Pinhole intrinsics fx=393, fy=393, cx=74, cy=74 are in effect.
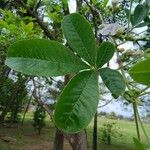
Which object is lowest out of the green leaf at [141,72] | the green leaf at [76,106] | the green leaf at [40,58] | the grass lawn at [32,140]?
the green leaf at [76,106]

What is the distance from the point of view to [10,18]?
5.92 feet

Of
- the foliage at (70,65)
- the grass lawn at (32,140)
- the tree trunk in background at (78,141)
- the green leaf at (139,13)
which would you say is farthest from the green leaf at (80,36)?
the grass lawn at (32,140)

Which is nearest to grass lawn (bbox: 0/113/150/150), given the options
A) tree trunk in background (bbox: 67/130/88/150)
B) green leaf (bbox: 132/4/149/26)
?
tree trunk in background (bbox: 67/130/88/150)

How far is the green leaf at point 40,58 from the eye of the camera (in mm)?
311

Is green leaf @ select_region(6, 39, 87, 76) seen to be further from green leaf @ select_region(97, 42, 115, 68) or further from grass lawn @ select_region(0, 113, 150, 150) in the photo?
grass lawn @ select_region(0, 113, 150, 150)

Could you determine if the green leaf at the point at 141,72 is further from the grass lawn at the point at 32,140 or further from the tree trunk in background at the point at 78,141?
the grass lawn at the point at 32,140

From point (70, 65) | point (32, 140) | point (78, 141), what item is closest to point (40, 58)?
point (70, 65)

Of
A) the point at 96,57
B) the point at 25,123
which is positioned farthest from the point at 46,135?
the point at 96,57

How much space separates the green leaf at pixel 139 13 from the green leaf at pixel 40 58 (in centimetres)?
17

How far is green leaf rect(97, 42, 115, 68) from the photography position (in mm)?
340

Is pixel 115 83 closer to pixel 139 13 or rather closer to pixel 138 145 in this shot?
pixel 138 145

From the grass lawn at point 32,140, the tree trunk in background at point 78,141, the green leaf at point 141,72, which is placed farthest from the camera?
the grass lawn at point 32,140

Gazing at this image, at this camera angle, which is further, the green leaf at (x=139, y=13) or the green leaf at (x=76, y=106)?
the green leaf at (x=139, y=13)

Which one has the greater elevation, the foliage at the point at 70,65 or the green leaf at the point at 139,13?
the green leaf at the point at 139,13
